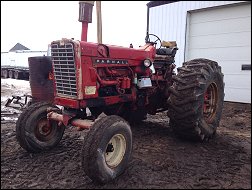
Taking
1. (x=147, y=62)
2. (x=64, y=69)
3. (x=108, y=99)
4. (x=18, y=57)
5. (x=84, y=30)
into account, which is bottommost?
(x=108, y=99)

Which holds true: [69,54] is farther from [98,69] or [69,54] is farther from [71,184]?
[71,184]

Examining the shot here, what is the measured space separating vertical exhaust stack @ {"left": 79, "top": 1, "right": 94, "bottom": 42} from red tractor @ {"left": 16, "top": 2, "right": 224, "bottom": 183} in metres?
0.01

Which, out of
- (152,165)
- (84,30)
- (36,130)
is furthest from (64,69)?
(152,165)

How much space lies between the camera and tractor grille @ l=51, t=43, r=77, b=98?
347 cm

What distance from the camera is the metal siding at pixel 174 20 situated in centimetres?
841

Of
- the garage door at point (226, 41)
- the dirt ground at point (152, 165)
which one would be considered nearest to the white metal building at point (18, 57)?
the garage door at point (226, 41)

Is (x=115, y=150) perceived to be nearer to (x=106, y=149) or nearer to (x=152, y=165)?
(x=106, y=149)

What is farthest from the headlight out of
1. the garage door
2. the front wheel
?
the garage door

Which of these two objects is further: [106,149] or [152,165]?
[152,165]

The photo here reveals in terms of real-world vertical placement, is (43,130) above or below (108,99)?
below

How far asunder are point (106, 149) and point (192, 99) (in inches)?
57.7

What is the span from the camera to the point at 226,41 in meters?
6.71

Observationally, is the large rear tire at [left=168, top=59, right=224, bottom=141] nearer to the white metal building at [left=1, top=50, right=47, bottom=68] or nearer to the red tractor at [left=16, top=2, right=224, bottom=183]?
the red tractor at [left=16, top=2, right=224, bottom=183]

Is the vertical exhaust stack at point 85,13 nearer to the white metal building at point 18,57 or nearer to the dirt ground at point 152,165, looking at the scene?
the dirt ground at point 152,165
